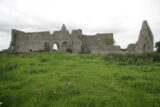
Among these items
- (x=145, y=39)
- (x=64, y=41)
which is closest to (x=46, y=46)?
(x=64, y=41)

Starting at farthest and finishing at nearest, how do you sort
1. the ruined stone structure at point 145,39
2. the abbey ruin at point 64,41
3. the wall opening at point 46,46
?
the wall opening at point 46,46
the abbey ruin at point 64,41
the ruined stone structure at point 145,39

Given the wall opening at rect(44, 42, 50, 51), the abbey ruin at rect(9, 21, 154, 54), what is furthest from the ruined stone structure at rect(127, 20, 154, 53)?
the wall opening at rect(44, 42, 50, 51)

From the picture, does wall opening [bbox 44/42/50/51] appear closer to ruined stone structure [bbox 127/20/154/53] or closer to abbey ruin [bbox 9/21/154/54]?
abbey ruin [bbox 9/21/154/54]

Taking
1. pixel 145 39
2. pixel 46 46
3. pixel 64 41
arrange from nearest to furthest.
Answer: pixel 145 39 → pixel 64 41 → pixel 46 46

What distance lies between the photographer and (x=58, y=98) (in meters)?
5.47

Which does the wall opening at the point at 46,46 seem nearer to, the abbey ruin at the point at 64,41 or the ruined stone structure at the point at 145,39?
the abbey ruin at the point at 64,41

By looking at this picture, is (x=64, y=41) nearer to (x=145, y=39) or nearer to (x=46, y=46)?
(x=46, y=46)

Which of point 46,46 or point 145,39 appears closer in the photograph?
point 145,39

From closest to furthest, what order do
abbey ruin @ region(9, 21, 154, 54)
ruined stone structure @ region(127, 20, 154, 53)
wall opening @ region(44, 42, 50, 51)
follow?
ruined stone structure @ region(127, 20, 154, 53)
abbey ruin @ region(9, 21, 154, 54)
wall opening @ region(44, 42, 50, 51)

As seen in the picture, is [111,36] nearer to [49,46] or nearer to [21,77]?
[49,46]

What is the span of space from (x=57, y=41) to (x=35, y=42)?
7.00m

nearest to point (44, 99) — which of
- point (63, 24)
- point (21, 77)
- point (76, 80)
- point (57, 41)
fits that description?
point (76, 80)

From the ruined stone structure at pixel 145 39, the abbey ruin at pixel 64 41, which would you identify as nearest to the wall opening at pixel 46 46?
the abbey ruin at pixel 64 41

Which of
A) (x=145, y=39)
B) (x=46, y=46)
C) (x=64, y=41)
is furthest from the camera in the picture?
(x=46, y=46)
